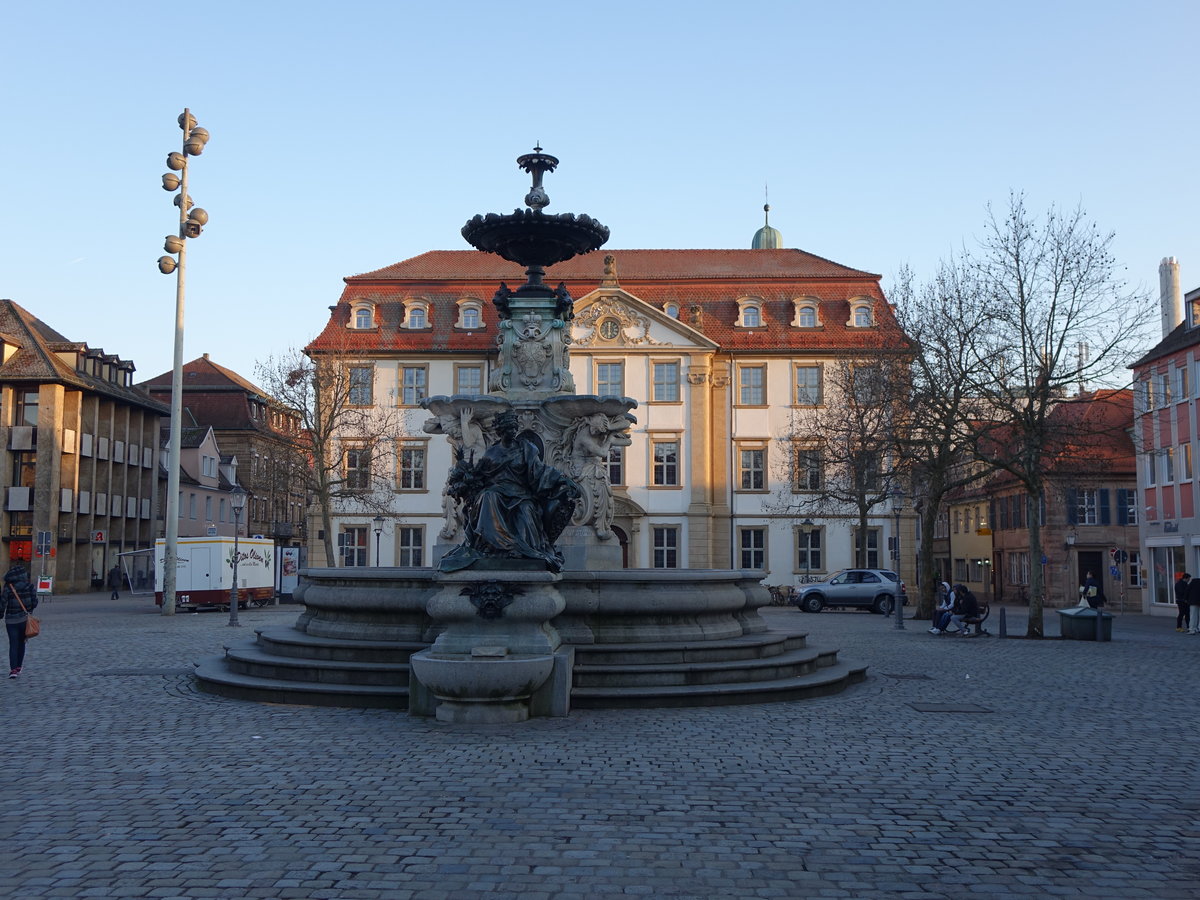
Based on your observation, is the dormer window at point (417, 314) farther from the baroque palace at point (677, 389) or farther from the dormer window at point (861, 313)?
the dormer window at point (861, 313)

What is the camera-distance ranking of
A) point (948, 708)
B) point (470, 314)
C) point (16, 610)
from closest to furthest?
point (948, 708) < point (16, 610) < point (470, 314)

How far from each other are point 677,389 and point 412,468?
12.7m

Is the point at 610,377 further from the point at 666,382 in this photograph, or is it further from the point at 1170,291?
the point at 1170,291

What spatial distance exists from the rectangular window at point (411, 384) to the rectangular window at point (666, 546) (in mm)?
12682

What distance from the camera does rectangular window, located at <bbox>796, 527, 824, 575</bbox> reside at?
50312mm

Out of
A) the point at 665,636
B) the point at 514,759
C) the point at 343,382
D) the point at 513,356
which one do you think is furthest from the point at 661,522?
the point at 514,759

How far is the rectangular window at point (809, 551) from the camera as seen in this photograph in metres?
50.3

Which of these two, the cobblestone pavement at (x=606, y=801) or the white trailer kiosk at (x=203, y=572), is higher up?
the white trailer kiosk at (x=203, y=572)

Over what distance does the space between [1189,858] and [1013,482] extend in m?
48.7

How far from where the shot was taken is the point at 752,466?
169 ft

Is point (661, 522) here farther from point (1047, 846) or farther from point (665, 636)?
point (1047, 846)

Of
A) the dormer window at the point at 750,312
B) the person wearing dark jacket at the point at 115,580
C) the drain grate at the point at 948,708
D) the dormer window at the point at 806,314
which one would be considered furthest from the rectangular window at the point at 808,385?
the drain grate at the point at 948,708

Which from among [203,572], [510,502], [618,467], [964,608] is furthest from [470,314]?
[510,502]

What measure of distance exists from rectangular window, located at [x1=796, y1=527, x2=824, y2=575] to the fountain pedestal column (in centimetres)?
4069
